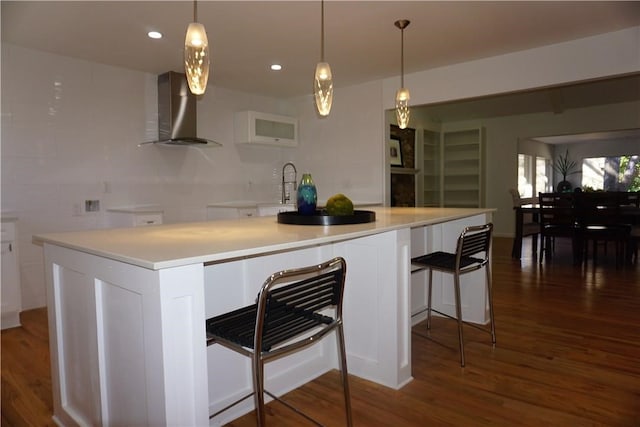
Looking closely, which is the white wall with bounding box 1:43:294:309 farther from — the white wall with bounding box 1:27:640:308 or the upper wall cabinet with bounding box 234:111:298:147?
the upper wall cabinet with bounding box 234:111:298:147

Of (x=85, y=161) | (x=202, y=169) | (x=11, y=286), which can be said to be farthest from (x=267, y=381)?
(x=202, y=169)

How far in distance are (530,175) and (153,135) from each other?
7558 mm

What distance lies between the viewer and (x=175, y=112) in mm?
4434

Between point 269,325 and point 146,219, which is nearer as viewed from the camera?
point 269,325

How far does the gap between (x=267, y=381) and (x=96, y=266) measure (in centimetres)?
100

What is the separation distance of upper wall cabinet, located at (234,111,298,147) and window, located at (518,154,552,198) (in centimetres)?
500

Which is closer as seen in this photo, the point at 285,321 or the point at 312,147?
the point at 285,321

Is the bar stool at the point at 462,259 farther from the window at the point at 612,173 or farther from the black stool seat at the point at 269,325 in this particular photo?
the window at the point at 612,173

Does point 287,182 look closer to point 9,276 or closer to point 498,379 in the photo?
point 9,276

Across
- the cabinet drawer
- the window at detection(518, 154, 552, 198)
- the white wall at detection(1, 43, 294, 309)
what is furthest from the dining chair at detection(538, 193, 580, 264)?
the cabinet drawer

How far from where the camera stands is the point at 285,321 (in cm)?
150

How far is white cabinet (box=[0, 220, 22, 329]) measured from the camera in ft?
10.2

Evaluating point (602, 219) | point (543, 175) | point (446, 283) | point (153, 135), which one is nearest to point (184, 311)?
point (446, 283)

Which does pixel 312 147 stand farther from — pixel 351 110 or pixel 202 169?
pixel 202 169
